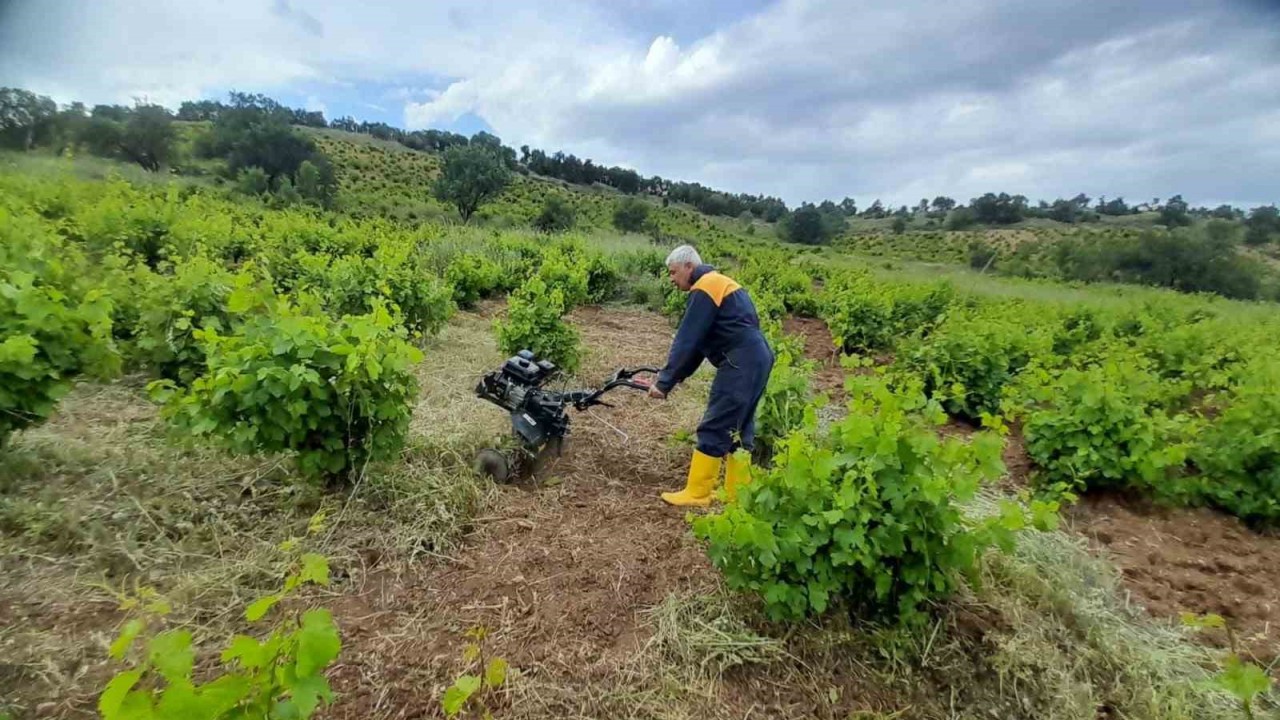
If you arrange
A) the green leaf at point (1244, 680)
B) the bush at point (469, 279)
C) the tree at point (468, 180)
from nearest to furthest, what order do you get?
1. the green leaf at point (1244, 680)
2. the bush at point (469, 279)
3. the tree at point (468, 180)

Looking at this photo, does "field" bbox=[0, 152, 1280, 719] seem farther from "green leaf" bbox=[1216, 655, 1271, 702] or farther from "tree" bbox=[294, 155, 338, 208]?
"tree" bbox=[294, 155, 338, 208]

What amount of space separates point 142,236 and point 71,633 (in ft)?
25.0

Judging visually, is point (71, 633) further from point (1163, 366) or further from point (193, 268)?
point (1163, 366)

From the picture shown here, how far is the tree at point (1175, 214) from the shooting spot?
48.7 metres

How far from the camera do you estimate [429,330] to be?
782 cm

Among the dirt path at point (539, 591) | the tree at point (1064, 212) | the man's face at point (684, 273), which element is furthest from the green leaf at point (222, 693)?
the tree at point (1064, 212)

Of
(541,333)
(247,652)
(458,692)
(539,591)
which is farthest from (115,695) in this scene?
(541,333)

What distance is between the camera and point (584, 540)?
353 cm

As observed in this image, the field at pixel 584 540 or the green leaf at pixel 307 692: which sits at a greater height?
the green leaf at pixel 307 692

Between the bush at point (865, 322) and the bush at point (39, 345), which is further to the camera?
the bush at point (865, 322)

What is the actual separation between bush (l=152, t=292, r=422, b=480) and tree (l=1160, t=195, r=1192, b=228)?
62460mm

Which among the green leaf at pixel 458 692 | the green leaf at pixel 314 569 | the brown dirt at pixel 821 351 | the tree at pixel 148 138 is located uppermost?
the tree at pixel 148 138

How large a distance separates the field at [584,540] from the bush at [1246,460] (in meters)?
0.03

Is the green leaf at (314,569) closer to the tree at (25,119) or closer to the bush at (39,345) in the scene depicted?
the bush at (39,345)
